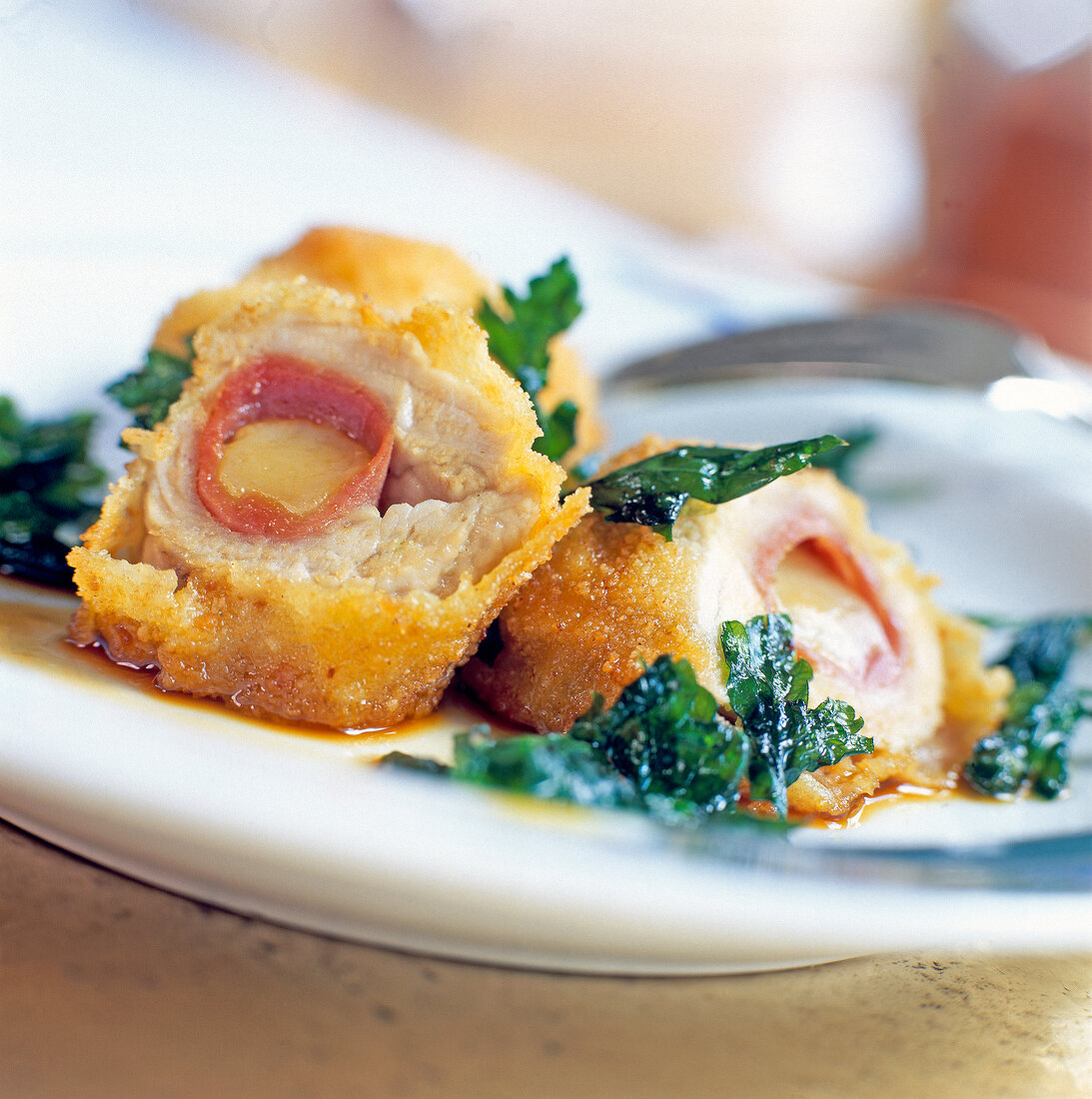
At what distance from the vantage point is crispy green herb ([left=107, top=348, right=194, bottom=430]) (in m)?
1.90

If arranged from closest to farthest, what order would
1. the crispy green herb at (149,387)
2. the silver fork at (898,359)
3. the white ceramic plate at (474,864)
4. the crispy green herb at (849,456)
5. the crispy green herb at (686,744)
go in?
the white ceramic plate at (474,864) < the crispy green herb at (686,744) < the crispy green herb at (149,387) < the crispy green herb at (849,456) < the silver fork at (898,359)

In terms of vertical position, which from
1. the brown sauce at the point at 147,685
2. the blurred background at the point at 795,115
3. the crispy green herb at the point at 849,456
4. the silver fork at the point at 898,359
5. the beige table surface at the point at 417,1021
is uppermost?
the blurred background at the point at 795,115

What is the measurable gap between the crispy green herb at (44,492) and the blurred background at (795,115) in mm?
4597

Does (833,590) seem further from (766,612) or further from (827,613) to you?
(766,612)

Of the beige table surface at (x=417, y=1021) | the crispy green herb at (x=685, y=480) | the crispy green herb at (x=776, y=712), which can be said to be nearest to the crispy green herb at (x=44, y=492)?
the beige table surface at (x=417, y=1021)

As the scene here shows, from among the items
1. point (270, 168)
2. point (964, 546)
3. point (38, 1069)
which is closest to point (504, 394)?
point (38, 1069)

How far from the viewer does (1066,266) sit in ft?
23.2

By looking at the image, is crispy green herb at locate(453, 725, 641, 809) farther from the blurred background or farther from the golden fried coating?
the blurred background

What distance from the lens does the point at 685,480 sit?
5.48ft

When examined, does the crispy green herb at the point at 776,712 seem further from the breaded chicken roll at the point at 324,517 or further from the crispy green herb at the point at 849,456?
the crispy green herb at the point at 849,456

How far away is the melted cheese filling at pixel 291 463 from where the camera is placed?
5.16 ft

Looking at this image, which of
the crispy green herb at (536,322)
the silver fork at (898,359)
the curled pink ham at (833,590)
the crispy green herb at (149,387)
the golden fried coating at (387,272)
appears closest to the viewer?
the curled pink ham at (833,590)

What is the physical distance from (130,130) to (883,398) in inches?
106

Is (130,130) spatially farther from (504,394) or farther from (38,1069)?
(38,1069)
